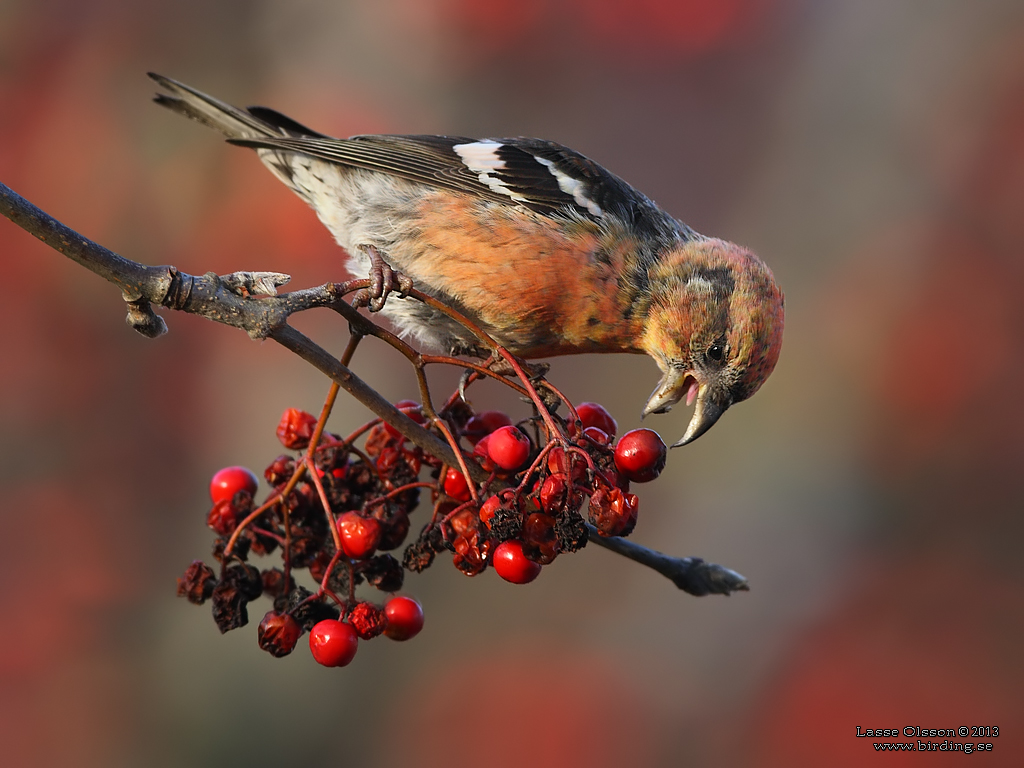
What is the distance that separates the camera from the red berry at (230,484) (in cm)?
221

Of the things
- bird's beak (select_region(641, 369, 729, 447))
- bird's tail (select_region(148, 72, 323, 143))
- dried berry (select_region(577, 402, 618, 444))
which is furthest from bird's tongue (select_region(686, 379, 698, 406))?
bird's tail (select_region(148, 72, 323, 143))

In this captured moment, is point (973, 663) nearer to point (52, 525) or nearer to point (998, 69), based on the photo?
point (998, 69)

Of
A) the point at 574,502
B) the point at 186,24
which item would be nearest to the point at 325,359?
the point at 574,502

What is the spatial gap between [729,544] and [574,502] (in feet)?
14.8

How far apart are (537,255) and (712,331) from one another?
0.71 metres

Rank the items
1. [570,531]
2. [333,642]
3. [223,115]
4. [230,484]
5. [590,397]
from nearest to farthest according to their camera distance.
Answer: [570,531]
[333,642]
[230,484]
[223,115]
[590,397]

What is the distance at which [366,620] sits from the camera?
6.22 ft

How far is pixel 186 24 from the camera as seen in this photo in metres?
6.24

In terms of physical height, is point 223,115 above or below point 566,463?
above

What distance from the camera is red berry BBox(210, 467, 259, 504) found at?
2205 millimetres

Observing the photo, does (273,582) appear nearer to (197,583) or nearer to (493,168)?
(197,583)

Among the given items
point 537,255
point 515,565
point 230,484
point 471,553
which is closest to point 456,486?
point 471,553

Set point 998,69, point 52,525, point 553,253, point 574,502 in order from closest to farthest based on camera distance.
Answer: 1. point 574,502
2. point 553,253
3. point 52,525
4. point 998,69

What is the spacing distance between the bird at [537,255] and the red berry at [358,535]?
0.92 meters
